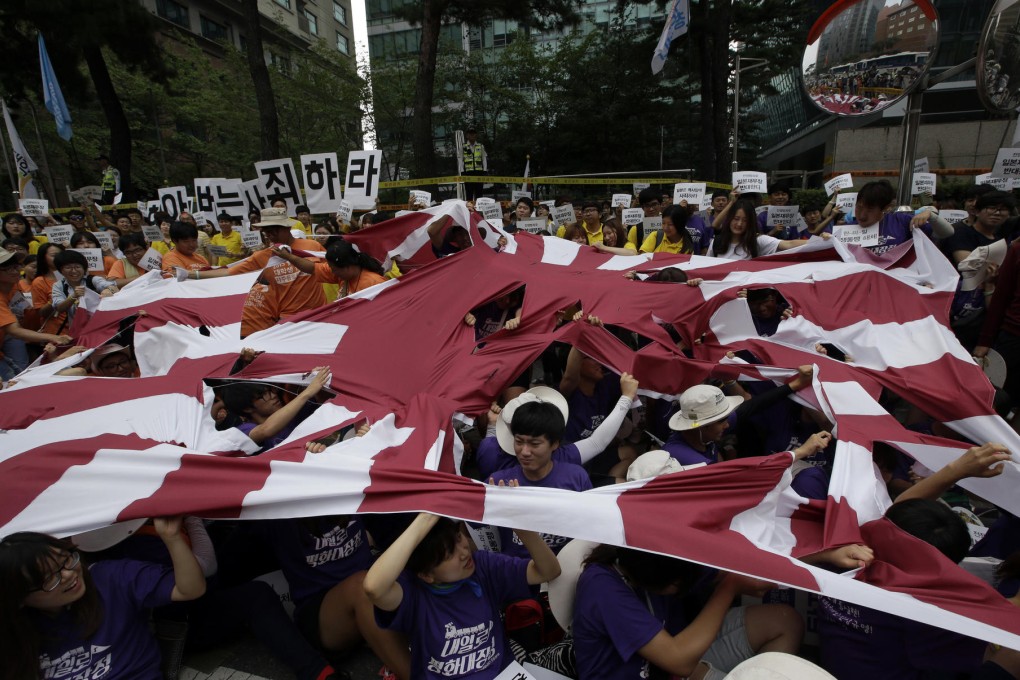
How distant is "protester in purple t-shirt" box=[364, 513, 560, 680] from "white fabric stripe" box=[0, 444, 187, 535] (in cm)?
107

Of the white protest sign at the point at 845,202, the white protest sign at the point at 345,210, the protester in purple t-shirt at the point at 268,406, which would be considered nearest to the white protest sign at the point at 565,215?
the white protest sign at the point at 345,210

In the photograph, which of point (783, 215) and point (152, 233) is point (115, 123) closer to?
point (152, 233)

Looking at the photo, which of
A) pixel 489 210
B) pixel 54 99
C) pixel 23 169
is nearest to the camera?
pixel 489 210

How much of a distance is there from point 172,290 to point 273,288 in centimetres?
77

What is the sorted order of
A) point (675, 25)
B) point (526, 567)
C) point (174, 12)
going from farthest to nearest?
point (174, 12), point (675, 25), point (526, 567)

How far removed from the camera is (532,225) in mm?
8422

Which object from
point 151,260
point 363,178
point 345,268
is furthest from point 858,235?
point 151,260

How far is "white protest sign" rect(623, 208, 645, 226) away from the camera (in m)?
7.33

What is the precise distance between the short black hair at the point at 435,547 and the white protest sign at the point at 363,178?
567cm

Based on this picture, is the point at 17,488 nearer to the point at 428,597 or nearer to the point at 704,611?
the point at 428,597

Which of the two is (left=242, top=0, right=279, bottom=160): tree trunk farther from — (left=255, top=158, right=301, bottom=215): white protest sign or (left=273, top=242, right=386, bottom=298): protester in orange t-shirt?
(left=273, top=242, right=386, bottom=298): protester in orange t-shirt

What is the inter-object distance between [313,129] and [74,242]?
18.2m

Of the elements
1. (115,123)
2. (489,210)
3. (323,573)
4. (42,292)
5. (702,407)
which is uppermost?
(115,123)

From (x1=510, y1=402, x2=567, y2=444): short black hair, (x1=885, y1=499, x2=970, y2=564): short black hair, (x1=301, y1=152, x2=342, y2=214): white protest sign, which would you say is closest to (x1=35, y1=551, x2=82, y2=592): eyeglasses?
(x1=510, y1=402, x2=567, y2=444): short black hair
